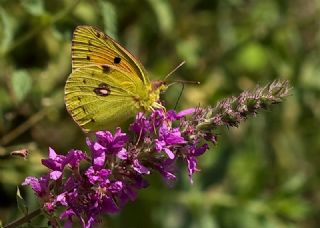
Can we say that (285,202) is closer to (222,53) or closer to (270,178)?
(270,178)

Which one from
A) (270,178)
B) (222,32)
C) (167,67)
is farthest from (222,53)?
(270,178)

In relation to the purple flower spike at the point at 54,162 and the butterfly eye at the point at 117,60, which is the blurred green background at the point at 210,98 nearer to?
the butterfly eye at the point at 117,60

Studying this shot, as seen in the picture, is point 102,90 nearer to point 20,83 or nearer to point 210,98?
point 20,83

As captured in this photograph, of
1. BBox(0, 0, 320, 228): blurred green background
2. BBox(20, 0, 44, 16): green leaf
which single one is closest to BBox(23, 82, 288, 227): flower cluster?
BBox(20, 0, 44, 16): green leaf

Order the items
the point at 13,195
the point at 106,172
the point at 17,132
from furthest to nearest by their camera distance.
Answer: the point at 13,195 → the point at 17,132 → the point at 106,172

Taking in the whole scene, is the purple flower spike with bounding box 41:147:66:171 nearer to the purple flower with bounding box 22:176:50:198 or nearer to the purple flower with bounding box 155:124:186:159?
the purple flower with bounding box 22:176:50:198

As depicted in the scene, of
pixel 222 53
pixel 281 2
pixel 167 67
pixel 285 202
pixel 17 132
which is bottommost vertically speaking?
pixel 17 132

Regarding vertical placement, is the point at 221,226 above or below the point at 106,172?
above
